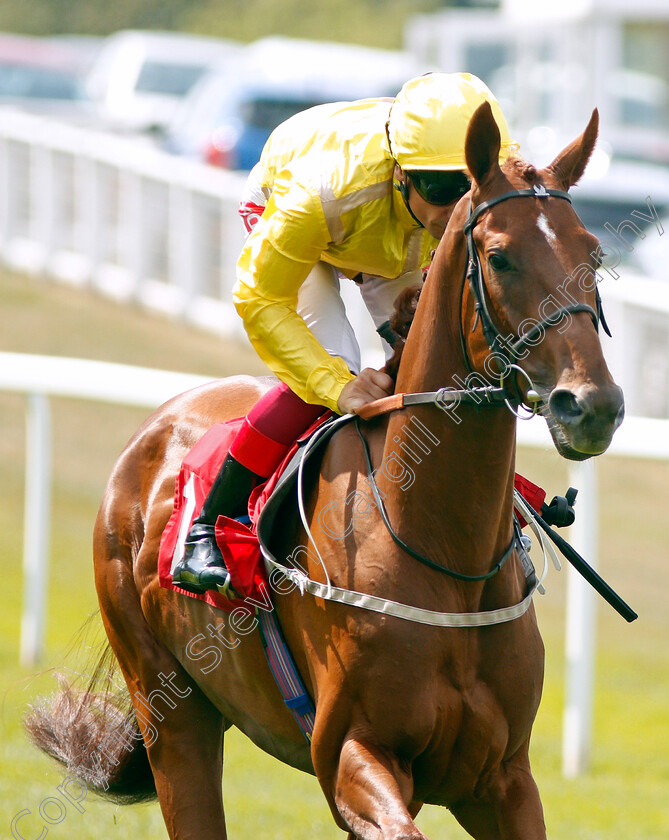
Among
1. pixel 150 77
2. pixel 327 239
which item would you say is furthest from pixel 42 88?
pixel 327 239

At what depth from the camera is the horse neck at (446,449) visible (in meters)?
2.87

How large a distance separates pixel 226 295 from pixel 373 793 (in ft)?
33.5

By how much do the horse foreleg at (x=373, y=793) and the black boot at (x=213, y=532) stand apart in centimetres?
58

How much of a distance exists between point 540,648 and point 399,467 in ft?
1.77

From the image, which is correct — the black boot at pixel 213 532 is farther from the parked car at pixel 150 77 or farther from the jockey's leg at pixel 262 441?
the parked car at pixel 150 77

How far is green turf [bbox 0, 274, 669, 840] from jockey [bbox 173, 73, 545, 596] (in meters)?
1.50

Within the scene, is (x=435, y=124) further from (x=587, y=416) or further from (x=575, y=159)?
(x=587, y=416)

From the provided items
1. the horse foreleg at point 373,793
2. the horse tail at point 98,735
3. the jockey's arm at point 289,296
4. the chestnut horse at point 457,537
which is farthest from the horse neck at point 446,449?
the horse tail at point 98,735

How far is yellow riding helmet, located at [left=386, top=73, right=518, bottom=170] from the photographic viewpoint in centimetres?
293

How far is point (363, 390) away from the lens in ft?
10.3

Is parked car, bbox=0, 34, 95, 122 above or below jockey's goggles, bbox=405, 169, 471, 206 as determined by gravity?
below

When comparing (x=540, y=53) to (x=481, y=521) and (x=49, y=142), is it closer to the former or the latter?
(x=49, y=142)

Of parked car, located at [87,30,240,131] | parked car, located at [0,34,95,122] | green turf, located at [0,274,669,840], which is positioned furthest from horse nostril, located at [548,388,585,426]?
parked car, located at [87,30,240,131]

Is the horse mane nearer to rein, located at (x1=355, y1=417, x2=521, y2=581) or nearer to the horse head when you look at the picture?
rein, located at (x1=355, y1=417, x2=521, y2=581)
